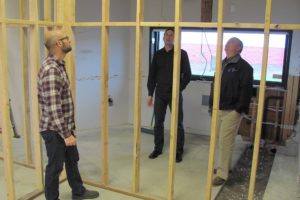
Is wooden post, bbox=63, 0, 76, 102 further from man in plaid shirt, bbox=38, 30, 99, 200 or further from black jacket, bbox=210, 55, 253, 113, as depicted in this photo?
black jacket, bbox=210, 55, 253, 113

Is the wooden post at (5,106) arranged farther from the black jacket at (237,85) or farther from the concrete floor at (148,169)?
the black jacket at (237,85)

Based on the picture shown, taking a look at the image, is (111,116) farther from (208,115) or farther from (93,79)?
(208,115)

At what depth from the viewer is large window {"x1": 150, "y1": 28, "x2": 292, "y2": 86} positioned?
452 centimetres

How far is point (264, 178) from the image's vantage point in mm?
3643

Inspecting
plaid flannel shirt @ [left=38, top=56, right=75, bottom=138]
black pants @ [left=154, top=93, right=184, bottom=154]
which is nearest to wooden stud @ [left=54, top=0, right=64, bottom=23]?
plaid flannel shirt @ [left=38, top=56, right=75, bottom=138]

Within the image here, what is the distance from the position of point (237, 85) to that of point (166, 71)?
3.05 ft

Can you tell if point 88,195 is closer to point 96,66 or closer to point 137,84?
point 137,84

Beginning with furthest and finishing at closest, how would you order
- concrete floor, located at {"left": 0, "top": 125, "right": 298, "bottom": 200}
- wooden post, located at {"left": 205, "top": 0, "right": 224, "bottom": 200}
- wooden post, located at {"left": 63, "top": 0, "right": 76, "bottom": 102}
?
concrete floor, located at {"left": 0, "top": 125, "right": 298, "bottom": 200}, wooden post, located at {"left": 63, "top": 0, "right": 76, "bottom": 102}, wooden post, located at {"left": 205, "top": 0, "right": 224, "bottom": 200}

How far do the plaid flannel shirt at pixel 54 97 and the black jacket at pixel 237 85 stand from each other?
155 cm

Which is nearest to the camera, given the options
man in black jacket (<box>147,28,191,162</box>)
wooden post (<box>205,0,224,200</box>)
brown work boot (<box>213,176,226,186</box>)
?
wooden post (<box>205,0,224,200</box>)

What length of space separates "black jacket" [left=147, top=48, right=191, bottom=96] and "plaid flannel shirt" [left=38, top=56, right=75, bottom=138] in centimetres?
151

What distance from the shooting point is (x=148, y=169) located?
3777 millimetres

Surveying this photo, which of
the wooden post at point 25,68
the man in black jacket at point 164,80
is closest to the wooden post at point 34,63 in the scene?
the wooden post at point 25,68

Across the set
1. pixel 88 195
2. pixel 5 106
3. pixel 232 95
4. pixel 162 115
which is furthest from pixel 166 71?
pixel 5 106
